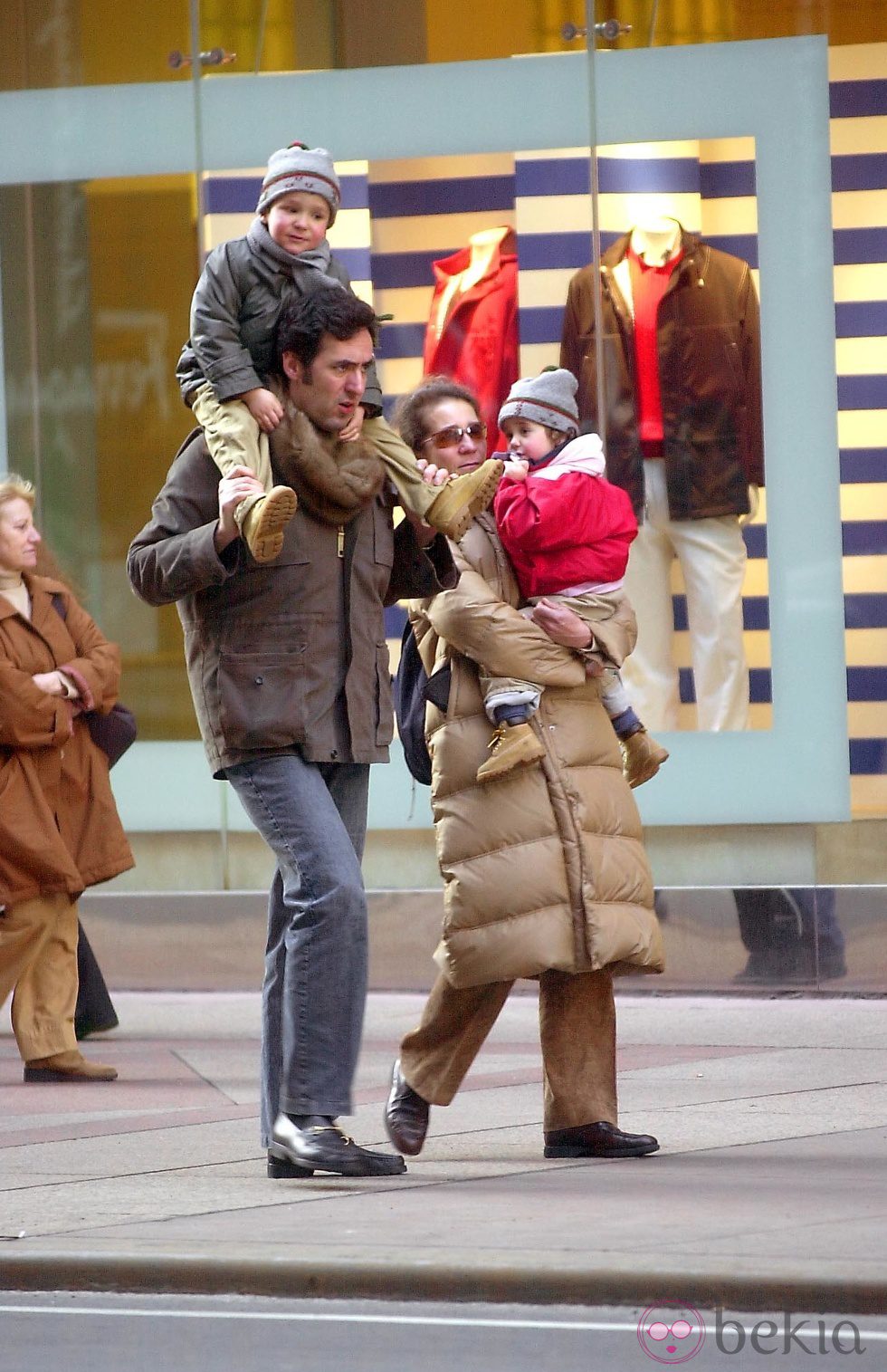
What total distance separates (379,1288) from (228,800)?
21.6 feet

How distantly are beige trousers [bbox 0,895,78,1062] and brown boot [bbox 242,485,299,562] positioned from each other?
3.17 metres

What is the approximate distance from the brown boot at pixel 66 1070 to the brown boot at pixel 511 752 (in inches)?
108

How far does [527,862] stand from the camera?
609 cm

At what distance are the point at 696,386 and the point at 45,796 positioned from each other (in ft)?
12.0

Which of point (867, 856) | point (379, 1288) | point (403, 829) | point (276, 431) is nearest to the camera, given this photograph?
point (379, 1288)

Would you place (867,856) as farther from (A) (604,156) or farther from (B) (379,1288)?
(B) (379,1288)

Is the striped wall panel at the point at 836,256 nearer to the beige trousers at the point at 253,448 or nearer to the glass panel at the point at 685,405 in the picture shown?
the glass panel at the point at 685,405

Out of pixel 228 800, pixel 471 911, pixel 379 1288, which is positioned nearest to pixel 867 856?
pixel 228 800

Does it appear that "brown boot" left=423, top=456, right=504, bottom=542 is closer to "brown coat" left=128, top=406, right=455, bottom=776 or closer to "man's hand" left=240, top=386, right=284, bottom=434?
"brown coat" left=128, top=406, right=455, bottom=776

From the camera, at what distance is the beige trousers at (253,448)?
577cm

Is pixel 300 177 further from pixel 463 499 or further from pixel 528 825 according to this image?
pixel 528 825

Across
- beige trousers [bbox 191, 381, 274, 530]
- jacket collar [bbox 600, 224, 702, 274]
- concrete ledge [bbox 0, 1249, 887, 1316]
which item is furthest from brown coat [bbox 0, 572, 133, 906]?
concrete ledge [bbox 0, 1249, 887, 1316]

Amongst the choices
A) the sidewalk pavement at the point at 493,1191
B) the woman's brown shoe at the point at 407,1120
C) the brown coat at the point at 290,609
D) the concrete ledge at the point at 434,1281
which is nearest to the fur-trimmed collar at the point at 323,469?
the brown coat at the point at 290,609

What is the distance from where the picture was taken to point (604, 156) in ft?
35.2
